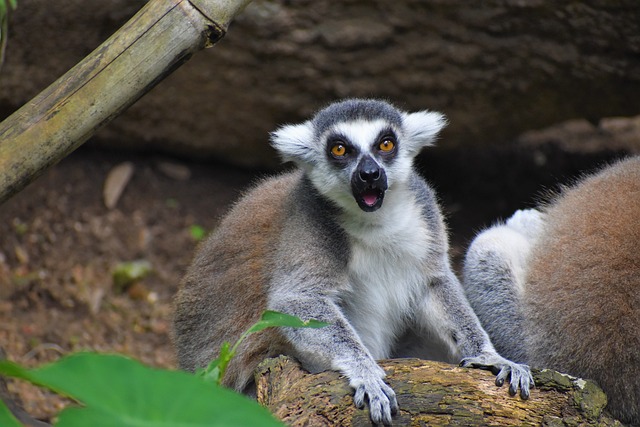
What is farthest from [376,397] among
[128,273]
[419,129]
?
[128,273]

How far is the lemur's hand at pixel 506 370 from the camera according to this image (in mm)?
4281

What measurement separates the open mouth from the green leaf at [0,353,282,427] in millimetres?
2288

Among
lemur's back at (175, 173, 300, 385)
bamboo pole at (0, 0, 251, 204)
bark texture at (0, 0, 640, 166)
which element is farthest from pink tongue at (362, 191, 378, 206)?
bark texture at (0, 0, 640, 166)

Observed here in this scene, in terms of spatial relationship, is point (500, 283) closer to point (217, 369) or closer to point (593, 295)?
point (593, 295)

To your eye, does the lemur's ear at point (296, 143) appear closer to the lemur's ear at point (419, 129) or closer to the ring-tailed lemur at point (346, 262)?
the ring-tailed lemur at point (346, 262)

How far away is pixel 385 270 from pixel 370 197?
548 millimetres

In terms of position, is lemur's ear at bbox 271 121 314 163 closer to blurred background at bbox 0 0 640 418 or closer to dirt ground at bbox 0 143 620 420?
blurred background at bbox 0 0 640 418

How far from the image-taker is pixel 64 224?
8.02m

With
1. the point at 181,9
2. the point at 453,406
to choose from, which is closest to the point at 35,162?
the point at 181,9

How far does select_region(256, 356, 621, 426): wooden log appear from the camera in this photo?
13.4ft

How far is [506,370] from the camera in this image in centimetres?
440

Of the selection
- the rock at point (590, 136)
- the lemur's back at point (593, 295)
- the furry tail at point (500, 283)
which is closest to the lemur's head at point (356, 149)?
the furry tail at point (500, 283)

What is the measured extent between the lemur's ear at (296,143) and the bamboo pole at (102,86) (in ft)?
3.43

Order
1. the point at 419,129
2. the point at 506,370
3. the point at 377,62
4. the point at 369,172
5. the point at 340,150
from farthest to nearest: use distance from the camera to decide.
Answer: the point at 377,62 → the point at 419,129 → the point at 340,150 → the point at 369,172 → the point at 506,370
